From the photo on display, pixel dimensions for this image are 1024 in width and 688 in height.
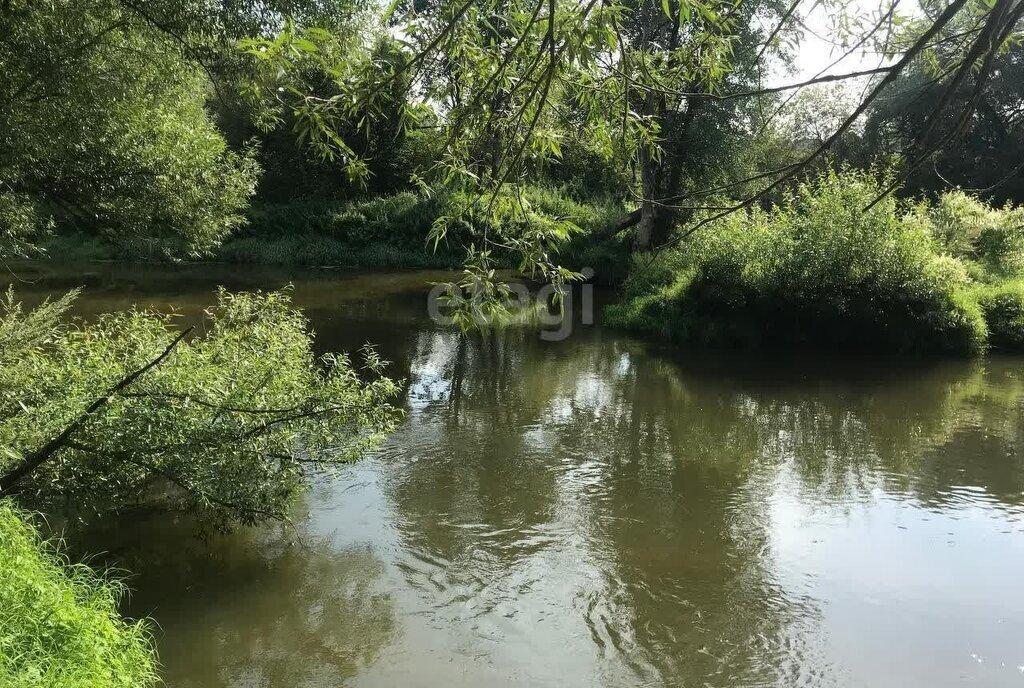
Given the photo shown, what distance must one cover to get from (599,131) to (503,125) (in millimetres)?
486

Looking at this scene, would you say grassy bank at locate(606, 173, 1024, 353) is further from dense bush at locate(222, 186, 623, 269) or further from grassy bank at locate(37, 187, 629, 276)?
dense bush at locate(222, 186, 623, 269)

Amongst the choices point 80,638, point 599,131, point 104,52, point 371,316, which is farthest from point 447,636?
point 371,316

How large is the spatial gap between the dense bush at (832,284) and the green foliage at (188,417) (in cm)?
994

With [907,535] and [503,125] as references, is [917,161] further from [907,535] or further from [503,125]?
[907,535]

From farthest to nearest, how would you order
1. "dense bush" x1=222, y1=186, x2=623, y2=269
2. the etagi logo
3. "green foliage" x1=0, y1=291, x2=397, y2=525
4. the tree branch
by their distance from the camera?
1. "dense bush" x1=222, y1=186, x2=623, y2=269
2. the etagi logo
3. "green foliage" x1=0, y1=291, x2=397, y2=525
4. the tree branch

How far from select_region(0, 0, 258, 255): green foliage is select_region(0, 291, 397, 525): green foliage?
443cm

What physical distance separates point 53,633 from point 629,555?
13.6ft

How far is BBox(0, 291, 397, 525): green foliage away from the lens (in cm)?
552

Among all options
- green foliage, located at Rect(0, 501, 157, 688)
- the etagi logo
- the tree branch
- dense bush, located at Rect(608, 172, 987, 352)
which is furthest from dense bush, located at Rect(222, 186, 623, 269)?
the tree branch

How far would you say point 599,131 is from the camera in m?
3.15

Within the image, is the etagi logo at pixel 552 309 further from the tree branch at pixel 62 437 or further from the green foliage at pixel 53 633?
the tree branch at pixel 62 437

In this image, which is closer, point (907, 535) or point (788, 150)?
point (907, 535)

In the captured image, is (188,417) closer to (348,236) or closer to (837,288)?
(837,288)

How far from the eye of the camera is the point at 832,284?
14148 millimetres
